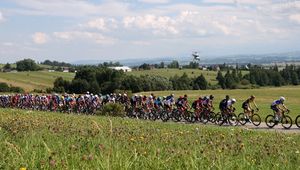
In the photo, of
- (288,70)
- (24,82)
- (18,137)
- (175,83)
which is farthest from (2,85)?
(18,137)

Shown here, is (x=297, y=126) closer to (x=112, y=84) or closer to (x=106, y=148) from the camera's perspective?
(x=106, y=148)

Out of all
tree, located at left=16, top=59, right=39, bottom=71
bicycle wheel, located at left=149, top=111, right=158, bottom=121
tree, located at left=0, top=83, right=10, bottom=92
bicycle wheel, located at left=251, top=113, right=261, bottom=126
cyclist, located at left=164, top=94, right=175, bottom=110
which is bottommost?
tree, located at left=0, top=83, right=10, bottom=92

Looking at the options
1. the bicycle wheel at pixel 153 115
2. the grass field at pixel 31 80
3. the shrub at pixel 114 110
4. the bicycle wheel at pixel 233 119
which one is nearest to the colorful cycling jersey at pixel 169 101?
the bicycle wheel at pixel 153 115

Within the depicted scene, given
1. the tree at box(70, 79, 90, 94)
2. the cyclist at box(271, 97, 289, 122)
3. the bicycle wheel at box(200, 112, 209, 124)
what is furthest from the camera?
the tree at box(70, 79, 90, 94)

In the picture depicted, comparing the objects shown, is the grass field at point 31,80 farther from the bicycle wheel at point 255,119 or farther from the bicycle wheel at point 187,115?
the bicycle wheel at point 255,119

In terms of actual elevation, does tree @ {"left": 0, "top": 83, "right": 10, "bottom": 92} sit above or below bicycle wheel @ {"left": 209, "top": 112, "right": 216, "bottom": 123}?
below

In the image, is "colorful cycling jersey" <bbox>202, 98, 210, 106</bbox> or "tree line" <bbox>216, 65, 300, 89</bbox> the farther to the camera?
"tree line" <bbox>216, 65, 300, 89</bbox>

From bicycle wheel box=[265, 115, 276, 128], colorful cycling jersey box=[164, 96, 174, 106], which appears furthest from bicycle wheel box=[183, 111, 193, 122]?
bicycle wheel box=[265, 115, 276, 128]

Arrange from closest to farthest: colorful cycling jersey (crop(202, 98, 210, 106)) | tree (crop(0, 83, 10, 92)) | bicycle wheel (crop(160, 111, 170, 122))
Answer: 1. colorful cycling jersey (crop(202, 98, 210, 106))
2. bicycle wheel (crop(160, 111, 170, 122))
3. tree (crop(0, 83, 10, 92))

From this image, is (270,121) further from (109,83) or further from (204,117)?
(109,83)

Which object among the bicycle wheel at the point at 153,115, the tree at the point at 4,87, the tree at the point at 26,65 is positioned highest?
the tree at the point at 26,65

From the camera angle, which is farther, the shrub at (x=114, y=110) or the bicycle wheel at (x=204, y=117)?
the shrub at (x=114, y=110)

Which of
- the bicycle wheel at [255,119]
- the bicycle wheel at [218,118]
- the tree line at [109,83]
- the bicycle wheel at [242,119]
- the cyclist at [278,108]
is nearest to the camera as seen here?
the cyclist at [278,108]

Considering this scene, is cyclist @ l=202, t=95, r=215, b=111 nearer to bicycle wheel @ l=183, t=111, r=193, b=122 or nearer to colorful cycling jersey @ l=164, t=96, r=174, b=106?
bicycle wheel @ l=183, t=111, r=193, b=122
